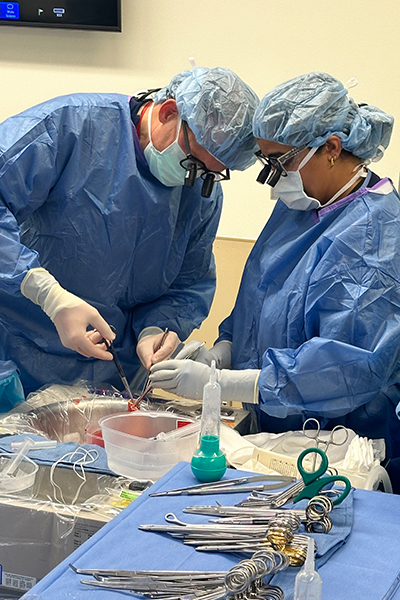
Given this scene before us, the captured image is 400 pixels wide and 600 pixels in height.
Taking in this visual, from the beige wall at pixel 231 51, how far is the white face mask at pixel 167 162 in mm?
1353

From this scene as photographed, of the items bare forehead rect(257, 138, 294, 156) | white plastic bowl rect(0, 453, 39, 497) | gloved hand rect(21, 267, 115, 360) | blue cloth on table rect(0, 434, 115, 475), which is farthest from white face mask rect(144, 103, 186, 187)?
white plastic bowl rect(0, 453, 39, 497)

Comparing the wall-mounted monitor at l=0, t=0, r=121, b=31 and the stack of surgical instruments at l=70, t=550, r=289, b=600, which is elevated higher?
the wall-mounted monitor at l=0, t=0, r=121, b=31

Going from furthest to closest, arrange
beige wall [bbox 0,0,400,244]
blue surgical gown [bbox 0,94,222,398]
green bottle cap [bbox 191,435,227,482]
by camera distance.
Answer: beige wall [bbox 0,0,400,244] < blue surgical gown [bbox 0,94,222,398] < green bottle cap [bbox 191,435,227,482]

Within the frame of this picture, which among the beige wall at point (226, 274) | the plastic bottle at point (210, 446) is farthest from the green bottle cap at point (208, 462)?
the beige wall at point (226, 274)

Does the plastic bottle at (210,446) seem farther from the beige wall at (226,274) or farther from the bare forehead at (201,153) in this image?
the beige wall at (226,274)

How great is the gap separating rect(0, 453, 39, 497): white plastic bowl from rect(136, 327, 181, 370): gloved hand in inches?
24.3

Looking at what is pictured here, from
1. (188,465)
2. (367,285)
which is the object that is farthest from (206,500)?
(367,285)

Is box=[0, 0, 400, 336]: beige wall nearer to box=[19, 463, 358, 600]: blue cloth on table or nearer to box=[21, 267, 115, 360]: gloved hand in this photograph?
box=[21, 267, 115, 360]: gloved hand

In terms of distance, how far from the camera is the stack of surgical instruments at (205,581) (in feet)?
2.78

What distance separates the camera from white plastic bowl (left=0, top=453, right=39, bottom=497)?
1405 millimetres

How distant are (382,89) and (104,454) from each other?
2.32 metres

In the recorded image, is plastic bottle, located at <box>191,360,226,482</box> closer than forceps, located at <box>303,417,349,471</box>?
Yes

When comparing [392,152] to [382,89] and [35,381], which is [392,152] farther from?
[35,381]

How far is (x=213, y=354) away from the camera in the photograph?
6.91 feet
